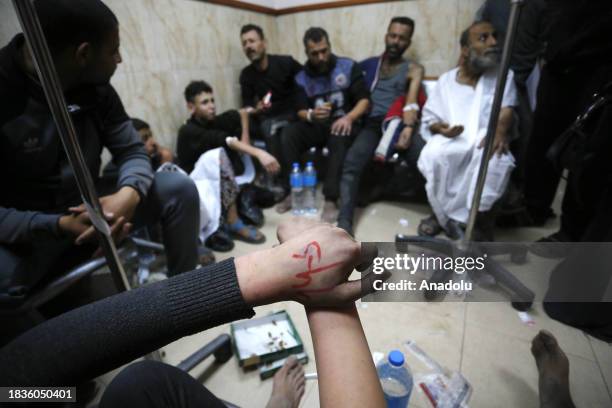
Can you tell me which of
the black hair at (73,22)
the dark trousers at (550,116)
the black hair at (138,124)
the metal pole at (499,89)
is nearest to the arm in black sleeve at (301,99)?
the black hair at (138,124)

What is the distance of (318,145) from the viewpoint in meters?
2.21

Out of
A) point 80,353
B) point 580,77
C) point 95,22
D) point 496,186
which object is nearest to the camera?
point 80,353

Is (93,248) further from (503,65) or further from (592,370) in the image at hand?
(592,370)

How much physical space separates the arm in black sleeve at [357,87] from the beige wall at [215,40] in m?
0.50

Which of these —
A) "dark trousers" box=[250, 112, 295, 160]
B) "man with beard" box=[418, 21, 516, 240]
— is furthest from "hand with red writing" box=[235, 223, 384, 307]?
"dark trousers" box=[250, 112, 295, 160]

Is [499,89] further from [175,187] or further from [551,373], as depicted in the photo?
[175,187]

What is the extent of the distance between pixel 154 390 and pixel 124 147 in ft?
2.90

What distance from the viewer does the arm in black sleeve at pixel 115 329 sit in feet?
1.33

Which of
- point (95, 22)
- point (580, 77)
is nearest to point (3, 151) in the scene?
point (95, 22)

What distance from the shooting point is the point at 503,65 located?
0.88 meters

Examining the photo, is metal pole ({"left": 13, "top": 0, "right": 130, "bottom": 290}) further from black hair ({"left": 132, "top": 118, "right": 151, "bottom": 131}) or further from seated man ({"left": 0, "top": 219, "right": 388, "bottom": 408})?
black hair ({"left": 132, "top": 118, "right": 151, "bottom": 131})

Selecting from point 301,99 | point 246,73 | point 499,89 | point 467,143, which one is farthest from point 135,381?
point 246,73

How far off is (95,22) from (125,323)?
2.09 ft

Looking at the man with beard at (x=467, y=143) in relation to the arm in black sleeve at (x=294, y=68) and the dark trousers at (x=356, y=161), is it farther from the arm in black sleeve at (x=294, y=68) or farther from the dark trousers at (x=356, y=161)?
the arm in black sleeve at (x=294, y=68)
